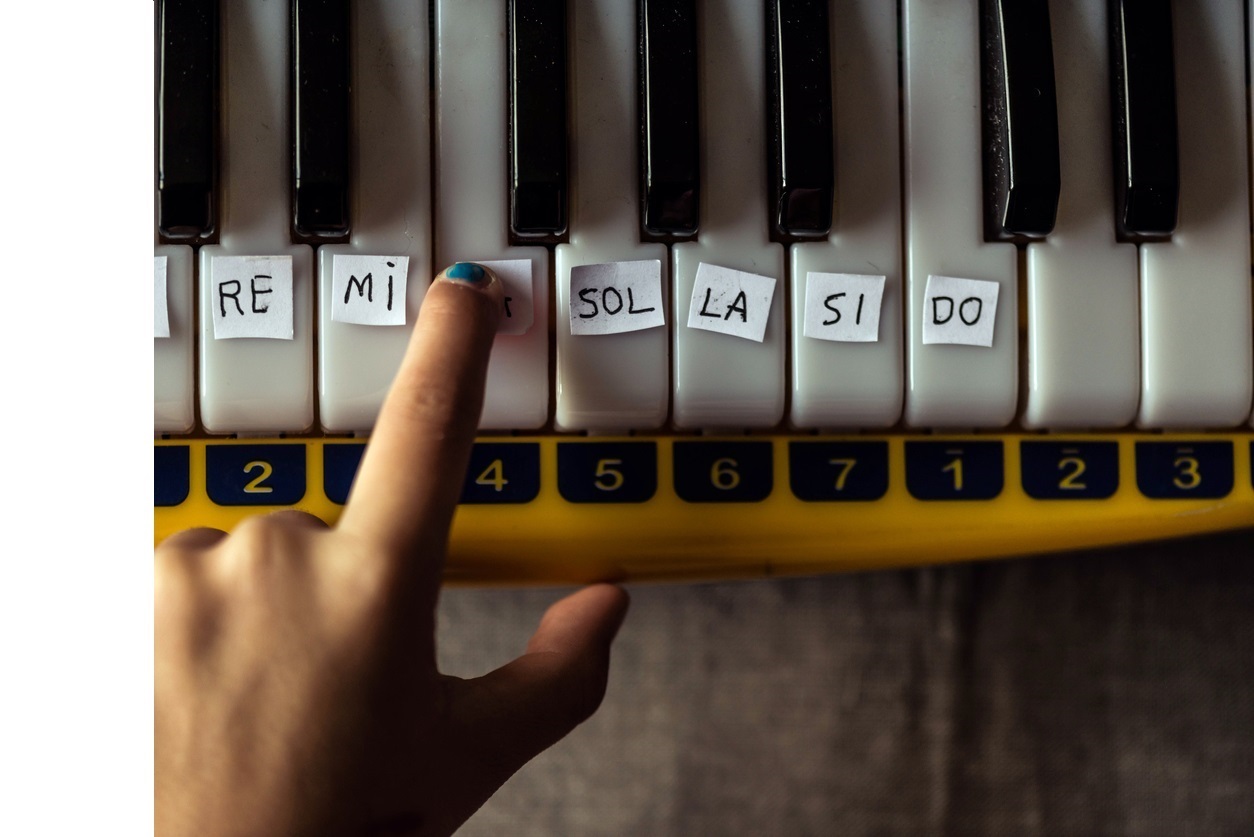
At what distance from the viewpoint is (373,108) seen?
0.42 meters

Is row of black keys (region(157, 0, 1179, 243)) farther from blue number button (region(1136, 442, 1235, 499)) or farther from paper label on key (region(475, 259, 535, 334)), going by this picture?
blue number button (region(1136, 442, 1235, 499))

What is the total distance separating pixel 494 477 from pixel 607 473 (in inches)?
2.4

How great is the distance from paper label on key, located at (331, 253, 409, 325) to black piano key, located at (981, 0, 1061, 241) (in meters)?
0.31

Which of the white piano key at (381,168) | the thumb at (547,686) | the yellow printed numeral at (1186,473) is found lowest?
the thumb at (547,686)

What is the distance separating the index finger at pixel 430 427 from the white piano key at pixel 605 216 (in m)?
0.05

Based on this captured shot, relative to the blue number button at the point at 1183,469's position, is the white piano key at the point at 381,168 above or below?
above

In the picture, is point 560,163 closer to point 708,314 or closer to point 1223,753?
point 708,314

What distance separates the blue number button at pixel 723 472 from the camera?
44 centimetres

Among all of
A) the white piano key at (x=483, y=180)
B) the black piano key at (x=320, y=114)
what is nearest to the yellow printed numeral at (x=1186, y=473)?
the white piano key at (x=483, y=180)

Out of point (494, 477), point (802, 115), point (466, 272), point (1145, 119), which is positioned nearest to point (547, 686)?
point (494, 477)

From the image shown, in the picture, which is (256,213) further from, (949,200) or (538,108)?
(949,200)

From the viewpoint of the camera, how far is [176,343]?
16.8 inches

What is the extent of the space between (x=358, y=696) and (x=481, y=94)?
0.30m

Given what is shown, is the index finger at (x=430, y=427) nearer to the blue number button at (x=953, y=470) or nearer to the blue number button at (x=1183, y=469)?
the blue number button at (x=953, y=470)
